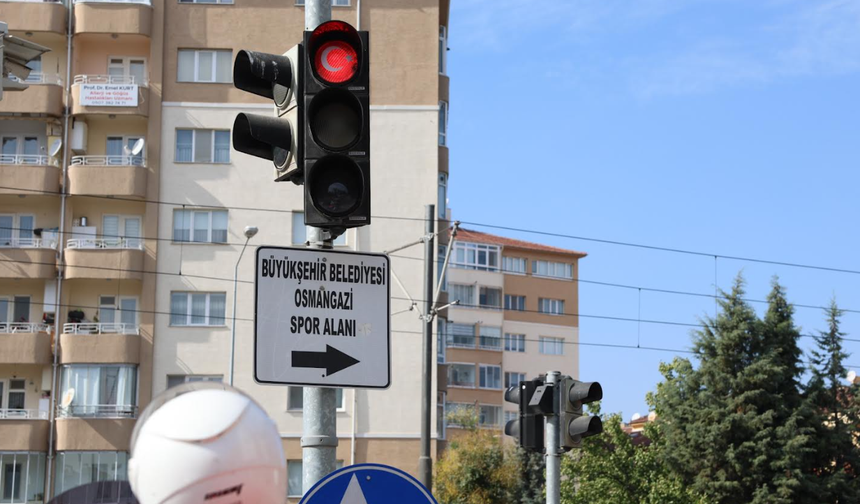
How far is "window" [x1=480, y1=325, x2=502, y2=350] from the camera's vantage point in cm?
8494

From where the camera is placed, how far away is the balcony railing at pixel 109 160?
45250 millimetres

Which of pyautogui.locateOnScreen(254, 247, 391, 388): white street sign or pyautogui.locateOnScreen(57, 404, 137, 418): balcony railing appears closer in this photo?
pyautogui.locateOnScreen(254, 247, 391, 388): white street sign

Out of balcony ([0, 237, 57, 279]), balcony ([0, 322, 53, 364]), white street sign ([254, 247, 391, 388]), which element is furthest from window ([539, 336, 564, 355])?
white street sign ([254, 247, 391, 388])

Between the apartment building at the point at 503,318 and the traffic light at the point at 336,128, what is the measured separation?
2901 inches

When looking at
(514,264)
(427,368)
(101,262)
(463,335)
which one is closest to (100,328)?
(101,262)

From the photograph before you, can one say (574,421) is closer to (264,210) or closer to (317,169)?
(317,169)

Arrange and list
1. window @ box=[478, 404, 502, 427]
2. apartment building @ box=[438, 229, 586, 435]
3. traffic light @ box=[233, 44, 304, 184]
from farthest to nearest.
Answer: apartment building @ box=[438, 229, 586, 435] → window @ box=[478, 404, 502, 427] → traffic light @ box=[233, 44, 304, 184]

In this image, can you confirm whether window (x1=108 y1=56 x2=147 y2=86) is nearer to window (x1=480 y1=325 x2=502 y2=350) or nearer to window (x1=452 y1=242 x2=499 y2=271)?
window (x1=452 y1=242 x2=499 y2=271)

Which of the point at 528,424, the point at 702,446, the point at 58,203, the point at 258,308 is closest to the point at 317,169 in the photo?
the point at 258,308

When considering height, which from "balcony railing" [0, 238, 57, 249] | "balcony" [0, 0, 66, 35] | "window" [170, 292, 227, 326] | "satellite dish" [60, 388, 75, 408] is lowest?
"satellite dish" [60, 388, 75, 408]

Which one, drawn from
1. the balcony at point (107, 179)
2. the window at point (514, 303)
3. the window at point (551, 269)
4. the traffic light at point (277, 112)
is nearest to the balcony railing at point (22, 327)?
the balcony at point (107, 179)

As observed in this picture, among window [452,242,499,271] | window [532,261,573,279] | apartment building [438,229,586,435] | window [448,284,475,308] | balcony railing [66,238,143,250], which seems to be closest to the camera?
balcony railing [66,238,143,250]

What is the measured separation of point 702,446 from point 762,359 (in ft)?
11.4

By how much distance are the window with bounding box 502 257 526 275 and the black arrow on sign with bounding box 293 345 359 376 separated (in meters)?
82.6
